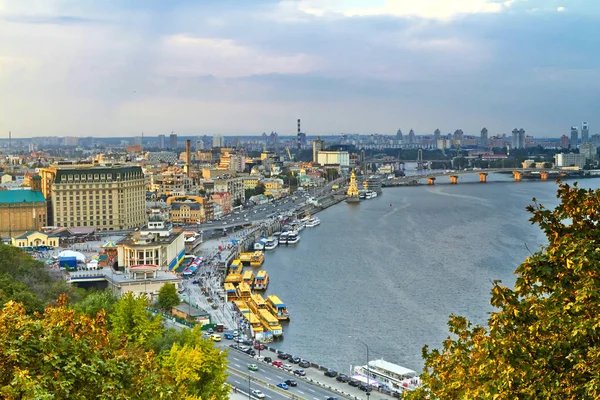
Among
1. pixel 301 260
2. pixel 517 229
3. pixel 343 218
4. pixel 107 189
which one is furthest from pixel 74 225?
pixel 517 229

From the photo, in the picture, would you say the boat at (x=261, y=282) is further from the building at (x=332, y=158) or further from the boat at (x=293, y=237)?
the building at (x=332, y=158)

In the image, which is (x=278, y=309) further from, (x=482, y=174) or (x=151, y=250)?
(x=482, y=174)

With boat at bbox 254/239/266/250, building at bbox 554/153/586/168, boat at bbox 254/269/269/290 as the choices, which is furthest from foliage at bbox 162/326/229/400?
building at bbox 554/153/586/168

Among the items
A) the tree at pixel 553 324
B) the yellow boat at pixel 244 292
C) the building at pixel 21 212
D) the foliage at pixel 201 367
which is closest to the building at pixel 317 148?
the building at pixel 21 212

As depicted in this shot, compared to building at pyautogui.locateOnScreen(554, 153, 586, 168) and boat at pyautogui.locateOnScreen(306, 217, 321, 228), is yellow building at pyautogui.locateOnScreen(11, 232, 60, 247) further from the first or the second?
A: building at pyautogui.locateOnScreen(554, 153, 586, 168)

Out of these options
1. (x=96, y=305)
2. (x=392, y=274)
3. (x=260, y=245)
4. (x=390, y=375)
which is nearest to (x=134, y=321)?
(x=96, y=305)

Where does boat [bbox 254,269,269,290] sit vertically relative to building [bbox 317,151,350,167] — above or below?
below

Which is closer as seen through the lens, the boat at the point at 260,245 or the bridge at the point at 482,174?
the boat at the point at 260,245

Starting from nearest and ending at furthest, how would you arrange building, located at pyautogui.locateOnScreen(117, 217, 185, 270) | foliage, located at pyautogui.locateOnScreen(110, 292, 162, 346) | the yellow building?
foliage, located at pyautogui.locateOnScreen(110, 292, 162, 346) < building, located at pyautogui.locateOnScreen(117, 217, 185, 270) < the yellow building
